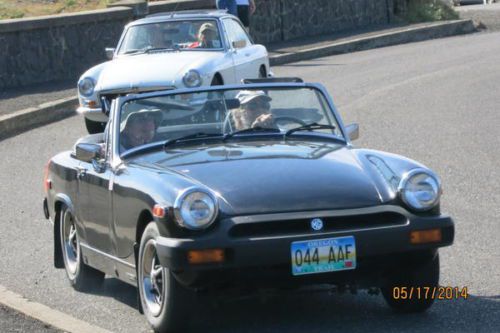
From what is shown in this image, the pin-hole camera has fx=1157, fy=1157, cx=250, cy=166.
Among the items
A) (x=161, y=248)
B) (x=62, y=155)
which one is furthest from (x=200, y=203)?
(x=62, y=155)

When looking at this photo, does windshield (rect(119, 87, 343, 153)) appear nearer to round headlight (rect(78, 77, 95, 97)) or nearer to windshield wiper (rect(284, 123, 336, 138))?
windshield wiper (rect(284, 123, 336, 138))

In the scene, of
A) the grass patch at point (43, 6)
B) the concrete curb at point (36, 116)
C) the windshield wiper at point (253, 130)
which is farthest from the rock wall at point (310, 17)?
the windshield wiper at point (253, 130)

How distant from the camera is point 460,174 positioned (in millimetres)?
11164

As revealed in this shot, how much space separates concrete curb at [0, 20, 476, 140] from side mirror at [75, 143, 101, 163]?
351 inches

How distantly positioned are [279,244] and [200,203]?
0.44m

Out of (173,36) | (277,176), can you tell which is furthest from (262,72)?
(277,176)

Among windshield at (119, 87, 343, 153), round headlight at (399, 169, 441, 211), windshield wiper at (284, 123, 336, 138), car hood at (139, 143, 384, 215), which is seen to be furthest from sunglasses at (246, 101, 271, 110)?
round headlight at (399, 169, 441, 211)

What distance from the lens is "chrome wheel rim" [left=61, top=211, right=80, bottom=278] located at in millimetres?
7645

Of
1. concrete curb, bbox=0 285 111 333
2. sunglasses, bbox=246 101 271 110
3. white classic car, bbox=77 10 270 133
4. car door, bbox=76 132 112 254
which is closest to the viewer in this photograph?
concrete curb, bbox=0 285 111 333

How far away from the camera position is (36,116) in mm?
16844

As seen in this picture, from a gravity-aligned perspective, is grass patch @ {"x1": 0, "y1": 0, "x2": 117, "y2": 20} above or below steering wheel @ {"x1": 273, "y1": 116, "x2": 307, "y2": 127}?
below

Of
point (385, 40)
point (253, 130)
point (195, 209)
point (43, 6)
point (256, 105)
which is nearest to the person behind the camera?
point (195, 209)

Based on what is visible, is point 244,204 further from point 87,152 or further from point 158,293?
point 87,152

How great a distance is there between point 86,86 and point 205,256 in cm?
924
